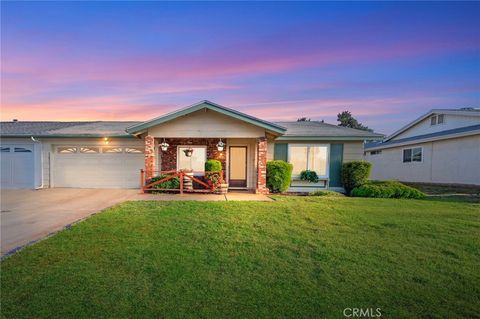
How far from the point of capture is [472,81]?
13781mm

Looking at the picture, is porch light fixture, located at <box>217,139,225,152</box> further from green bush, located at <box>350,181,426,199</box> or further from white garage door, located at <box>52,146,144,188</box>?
green bush, located at <box>350,181,426,199</box>

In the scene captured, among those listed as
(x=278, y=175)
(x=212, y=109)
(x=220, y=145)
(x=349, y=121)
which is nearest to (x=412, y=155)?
(x=278, y=175)

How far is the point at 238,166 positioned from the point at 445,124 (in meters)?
14.4

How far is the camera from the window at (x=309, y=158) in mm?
11430

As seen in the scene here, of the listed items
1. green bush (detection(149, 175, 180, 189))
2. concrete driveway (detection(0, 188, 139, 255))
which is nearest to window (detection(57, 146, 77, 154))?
concrete driveway (detection(0, 188, 139, 255))

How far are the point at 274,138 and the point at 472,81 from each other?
13647 millimetres

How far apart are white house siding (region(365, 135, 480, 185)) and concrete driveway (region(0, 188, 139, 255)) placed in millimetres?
17582

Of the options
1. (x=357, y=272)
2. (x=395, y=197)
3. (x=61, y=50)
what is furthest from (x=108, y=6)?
(x=395, y=197)

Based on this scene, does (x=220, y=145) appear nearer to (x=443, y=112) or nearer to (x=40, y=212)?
(x=40, y=212)

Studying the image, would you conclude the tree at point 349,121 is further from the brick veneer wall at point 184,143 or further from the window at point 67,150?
the window at point 67,150

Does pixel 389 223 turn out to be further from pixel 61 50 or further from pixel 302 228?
pixel 61 50

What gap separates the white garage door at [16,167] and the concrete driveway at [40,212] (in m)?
2.37

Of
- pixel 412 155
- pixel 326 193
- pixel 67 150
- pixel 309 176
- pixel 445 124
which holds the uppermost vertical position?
pixel 445 124

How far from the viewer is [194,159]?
466 inches
